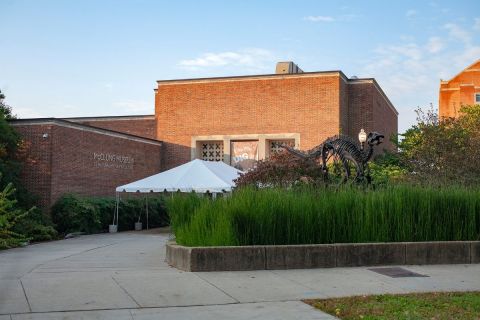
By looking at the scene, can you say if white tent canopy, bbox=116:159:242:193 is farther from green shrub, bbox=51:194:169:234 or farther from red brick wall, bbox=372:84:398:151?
red brick wall, bbox=372:84:398:151

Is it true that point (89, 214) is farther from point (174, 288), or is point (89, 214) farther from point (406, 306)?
point (406, 306)

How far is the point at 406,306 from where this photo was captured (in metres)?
8.00

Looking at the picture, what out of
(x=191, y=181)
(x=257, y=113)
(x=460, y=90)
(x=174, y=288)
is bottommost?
(x=174, y=288)

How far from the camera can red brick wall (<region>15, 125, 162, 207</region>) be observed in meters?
24.6

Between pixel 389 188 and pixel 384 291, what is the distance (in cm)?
516

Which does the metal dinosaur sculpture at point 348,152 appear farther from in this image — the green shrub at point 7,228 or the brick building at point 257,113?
the brick building at point 257,113

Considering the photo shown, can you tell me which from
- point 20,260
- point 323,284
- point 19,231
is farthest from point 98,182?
point 323,284

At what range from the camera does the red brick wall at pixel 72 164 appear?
2456cm

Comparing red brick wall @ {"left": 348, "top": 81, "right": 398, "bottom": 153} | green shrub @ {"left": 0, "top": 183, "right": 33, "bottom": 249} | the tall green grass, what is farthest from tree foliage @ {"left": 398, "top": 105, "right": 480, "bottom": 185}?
green shrub @ {"left": 0, "top": 183, "right": 33, "bottom": 249}

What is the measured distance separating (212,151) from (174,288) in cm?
2836

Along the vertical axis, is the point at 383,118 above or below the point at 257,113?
above

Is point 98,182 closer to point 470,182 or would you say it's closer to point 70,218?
point 70,218

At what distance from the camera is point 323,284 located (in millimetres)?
9914

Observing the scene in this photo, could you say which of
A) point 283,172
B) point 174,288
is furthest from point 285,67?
point 174,288
